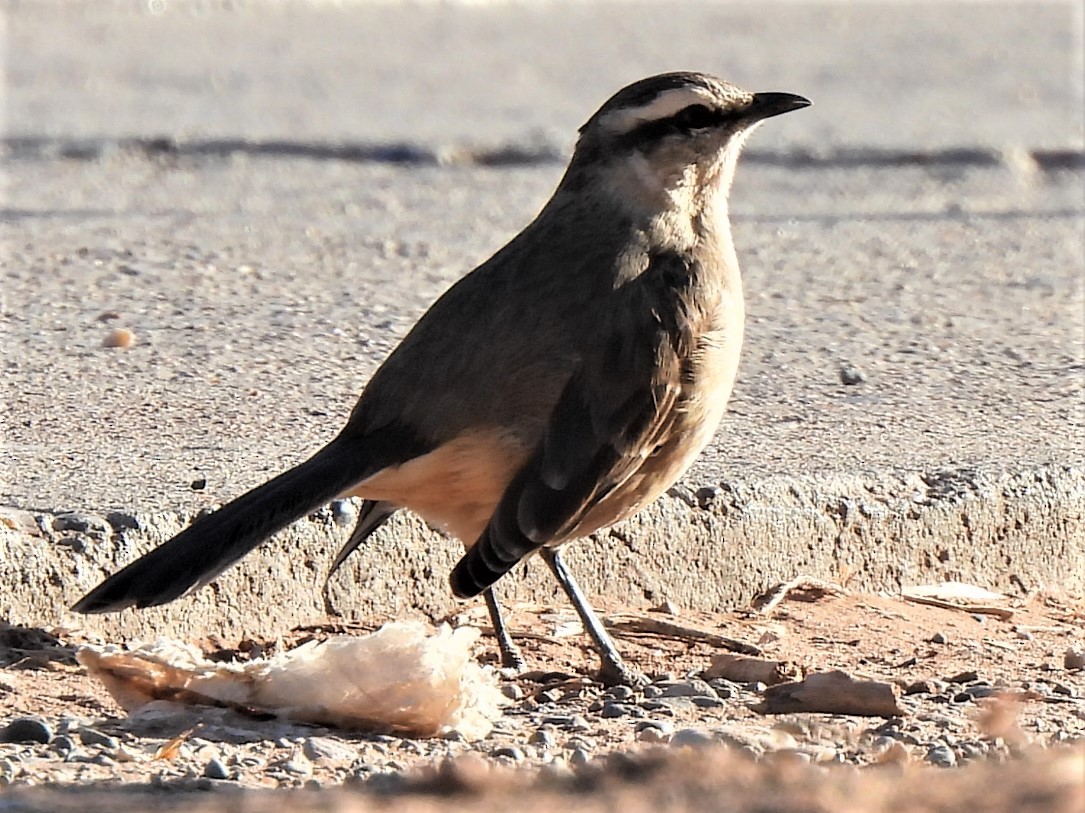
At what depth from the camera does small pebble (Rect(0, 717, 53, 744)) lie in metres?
4.12

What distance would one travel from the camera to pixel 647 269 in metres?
5.01

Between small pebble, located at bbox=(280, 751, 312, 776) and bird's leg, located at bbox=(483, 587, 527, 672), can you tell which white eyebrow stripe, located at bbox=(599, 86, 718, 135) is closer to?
bird's leg, located at bbox=(483, 587, 527, 672)

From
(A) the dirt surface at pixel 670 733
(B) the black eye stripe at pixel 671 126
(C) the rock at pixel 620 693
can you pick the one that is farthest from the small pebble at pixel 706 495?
(B) the black eye stripe at pixel 671 126

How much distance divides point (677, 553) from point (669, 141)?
1.04m

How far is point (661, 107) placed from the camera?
5254mm

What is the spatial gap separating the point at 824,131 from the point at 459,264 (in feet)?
15.8

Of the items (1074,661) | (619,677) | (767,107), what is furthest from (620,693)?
(767,107)

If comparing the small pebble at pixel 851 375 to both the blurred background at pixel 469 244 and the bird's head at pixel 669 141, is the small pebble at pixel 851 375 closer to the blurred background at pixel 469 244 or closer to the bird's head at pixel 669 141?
the blurred background at pixel 469 244

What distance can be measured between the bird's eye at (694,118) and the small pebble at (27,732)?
7.13 ft

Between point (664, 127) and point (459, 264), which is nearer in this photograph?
point (664, 127)

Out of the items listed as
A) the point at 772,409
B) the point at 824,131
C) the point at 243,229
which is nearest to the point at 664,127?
the point at 772,409

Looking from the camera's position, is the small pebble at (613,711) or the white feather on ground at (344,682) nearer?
the white feather on ground at (344,682)

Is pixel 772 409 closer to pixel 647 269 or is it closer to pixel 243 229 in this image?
pixel 647 269

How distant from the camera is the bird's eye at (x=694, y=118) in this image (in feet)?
17.3
